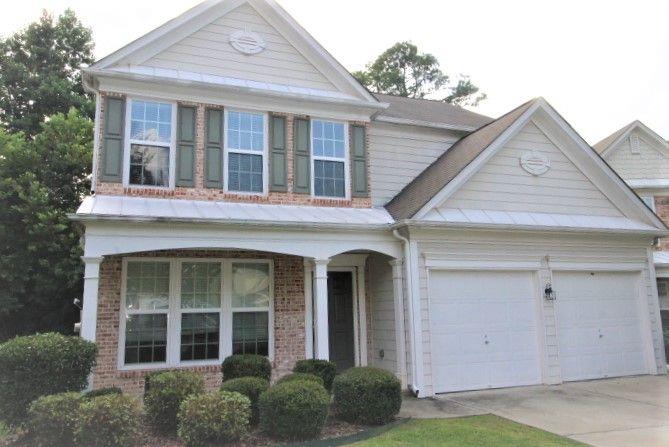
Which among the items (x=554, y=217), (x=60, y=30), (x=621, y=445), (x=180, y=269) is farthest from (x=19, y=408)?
(x=60, y=30)

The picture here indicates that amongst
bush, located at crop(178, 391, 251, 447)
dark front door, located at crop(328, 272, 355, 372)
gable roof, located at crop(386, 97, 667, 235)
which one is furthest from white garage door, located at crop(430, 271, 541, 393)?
bush, located at crop(178, 391, 251, 447)

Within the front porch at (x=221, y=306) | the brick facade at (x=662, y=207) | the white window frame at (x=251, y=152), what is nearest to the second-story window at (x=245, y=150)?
the white window frame at (x=251, y=152)

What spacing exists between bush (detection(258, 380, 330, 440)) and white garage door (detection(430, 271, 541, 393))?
412cm

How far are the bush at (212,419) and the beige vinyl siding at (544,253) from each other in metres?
4.72

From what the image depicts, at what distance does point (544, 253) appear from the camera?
1179 centimetres

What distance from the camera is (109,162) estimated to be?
32.7 ft

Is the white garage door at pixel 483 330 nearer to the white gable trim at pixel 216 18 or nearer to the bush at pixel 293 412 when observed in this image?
the bush at pixel 293 412

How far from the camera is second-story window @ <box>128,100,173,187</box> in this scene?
10.2 meters

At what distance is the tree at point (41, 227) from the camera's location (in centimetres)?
1552

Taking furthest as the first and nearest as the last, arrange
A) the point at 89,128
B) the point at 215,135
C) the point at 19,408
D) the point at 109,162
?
the point at 89,128
the point at 215,135
the point at 109,162
the point at 19,408

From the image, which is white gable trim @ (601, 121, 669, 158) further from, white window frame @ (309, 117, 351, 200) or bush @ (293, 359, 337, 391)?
bush @ (293, 359, 337, 391)

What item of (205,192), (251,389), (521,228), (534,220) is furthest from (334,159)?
(251,389)

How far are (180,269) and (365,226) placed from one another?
368cm

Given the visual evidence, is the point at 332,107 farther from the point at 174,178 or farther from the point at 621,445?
the point at 621,445
